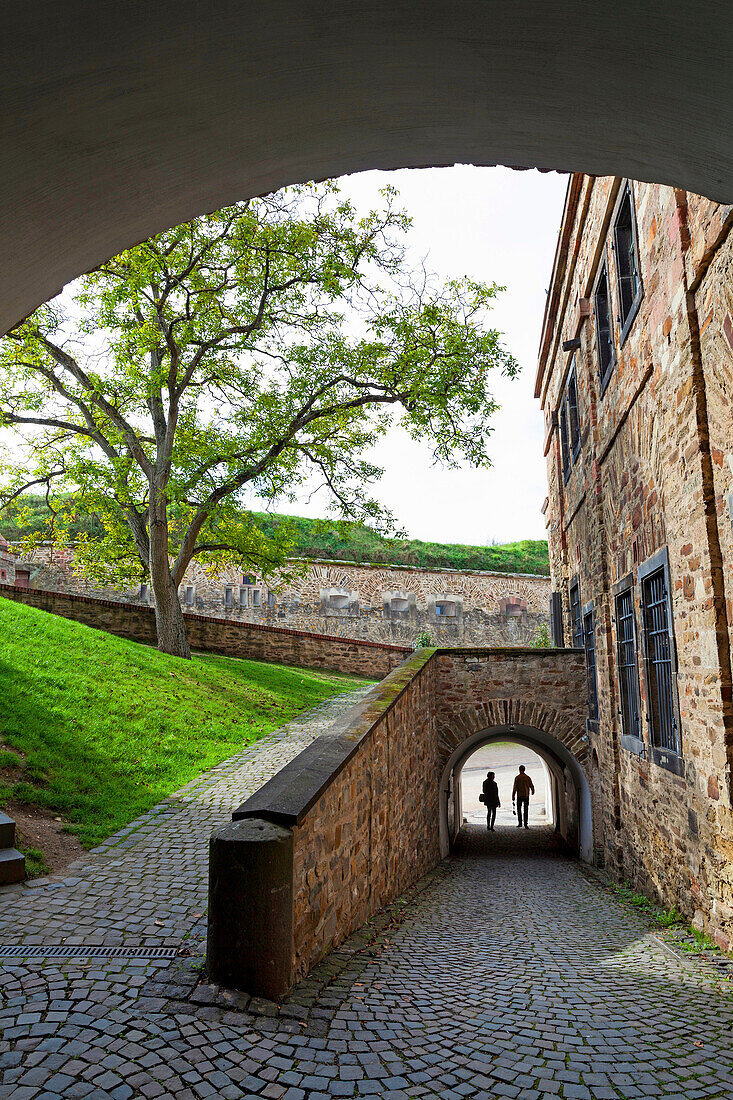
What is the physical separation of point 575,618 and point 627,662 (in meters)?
4.32

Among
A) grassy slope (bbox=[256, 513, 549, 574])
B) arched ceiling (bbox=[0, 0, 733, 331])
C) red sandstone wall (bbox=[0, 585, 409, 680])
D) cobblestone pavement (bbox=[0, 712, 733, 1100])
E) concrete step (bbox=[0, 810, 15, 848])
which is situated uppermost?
grassy slope (bbox=[256, 513, 549, 574])

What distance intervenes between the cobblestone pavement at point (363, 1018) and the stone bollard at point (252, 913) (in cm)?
11

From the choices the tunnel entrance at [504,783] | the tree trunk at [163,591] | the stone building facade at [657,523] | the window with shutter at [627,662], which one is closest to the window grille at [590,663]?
the stone building facade at [657,523]

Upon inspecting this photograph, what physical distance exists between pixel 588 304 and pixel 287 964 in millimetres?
8951

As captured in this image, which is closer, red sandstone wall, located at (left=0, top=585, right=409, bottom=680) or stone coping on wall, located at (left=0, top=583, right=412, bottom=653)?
stone coping on wall, located at (left=0, top=583, right=412, bottom=653)

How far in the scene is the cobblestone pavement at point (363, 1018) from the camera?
286 centimetres

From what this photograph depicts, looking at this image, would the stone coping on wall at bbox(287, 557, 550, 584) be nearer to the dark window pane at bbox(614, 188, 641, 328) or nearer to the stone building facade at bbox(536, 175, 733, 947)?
the stone building facade at bbox(536, 175, 733, 947)

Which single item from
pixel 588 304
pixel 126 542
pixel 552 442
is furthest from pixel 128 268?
pixel 552 442

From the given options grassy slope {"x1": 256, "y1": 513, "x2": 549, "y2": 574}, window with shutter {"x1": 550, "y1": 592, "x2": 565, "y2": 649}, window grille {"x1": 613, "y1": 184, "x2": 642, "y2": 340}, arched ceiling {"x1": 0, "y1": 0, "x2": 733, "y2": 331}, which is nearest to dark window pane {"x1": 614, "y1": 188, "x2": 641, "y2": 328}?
window grille {"x1": 613, "y1": 184, "x2": 642, "y2": 340}

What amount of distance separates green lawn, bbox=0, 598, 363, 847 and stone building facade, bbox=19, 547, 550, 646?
1128cm

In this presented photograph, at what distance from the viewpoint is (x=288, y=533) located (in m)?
17.8

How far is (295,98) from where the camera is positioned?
2127 mm

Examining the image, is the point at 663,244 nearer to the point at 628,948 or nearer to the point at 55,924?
the point at 628,948

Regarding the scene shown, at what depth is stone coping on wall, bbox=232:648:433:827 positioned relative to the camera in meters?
4.04
